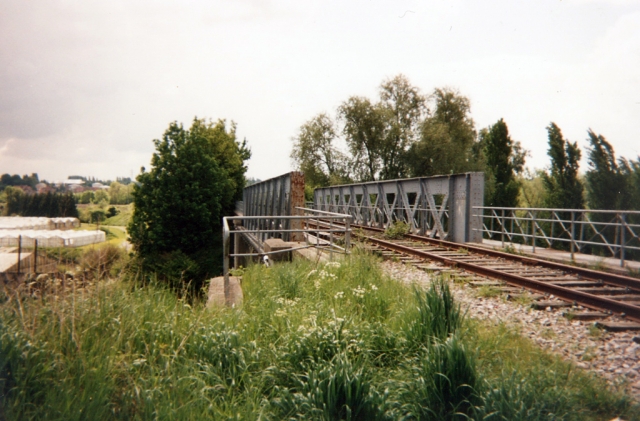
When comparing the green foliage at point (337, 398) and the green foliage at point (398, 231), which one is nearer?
the green foliage at point (337, 398)

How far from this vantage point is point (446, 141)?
42.9m

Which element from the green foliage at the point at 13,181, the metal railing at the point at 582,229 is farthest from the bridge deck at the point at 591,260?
the green foliage at the point at 13,181

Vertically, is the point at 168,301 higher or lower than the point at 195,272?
higher

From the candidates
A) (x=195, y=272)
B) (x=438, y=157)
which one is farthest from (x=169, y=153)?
(x=438, y=157)

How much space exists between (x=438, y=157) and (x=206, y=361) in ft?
137

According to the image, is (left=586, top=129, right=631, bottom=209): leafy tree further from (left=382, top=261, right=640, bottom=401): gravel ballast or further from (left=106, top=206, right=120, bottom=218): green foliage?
(left=106, top=206, right=120, bottom=218): green foliage

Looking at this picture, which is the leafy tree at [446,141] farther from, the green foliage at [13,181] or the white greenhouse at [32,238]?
the green foliage at [13,181]

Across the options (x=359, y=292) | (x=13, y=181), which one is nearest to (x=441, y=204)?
(x=359, y=292)

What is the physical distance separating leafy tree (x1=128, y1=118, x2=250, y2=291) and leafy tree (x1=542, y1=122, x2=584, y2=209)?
22164 mm

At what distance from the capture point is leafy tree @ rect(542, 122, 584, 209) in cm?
2278

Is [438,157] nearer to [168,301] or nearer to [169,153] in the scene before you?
[169,153]

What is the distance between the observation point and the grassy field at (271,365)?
10.3ft

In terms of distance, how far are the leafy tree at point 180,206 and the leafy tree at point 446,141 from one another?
702 inches

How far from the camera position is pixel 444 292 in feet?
14.0
